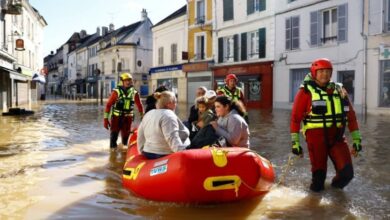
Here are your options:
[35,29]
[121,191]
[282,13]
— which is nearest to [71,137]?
[121,191]

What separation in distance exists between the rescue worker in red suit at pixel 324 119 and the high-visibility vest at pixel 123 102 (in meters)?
4.76

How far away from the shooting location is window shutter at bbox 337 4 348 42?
20.8 metres

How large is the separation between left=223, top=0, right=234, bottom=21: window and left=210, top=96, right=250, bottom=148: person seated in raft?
78.5 ft

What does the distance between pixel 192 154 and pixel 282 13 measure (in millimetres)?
21255

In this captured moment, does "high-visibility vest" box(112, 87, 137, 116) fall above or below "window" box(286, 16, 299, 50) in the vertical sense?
below

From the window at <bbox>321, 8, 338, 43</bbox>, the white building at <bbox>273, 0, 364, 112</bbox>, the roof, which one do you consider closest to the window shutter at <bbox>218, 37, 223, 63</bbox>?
the white building at <bbox>273, 0, 364, 112</bbox>

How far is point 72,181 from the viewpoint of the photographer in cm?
679

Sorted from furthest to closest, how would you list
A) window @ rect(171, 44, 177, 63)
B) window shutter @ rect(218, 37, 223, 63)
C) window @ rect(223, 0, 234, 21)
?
1. window @ rect(171, 44, 177, 63)
2. window shutter @ rect(218, 37, 223, 63)
3. window @ rect(223, 0, 234, 21)

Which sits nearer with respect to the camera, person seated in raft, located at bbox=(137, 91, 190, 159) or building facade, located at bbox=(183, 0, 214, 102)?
person seated in raft, located at bbox=(137, 91, 190, 159)

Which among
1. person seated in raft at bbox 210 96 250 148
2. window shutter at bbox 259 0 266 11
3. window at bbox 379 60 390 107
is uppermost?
window shutter at bbox 259 0 266 11

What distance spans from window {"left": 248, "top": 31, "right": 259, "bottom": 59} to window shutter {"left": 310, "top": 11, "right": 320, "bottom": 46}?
482 cm

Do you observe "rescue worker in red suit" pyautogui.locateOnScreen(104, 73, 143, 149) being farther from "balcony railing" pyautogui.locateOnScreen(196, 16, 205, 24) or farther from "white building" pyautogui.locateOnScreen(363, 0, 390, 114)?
"balcony railing" pyautogui.locateOnScreen(196, 16, 205, 24)

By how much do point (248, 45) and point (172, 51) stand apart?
10.9 m

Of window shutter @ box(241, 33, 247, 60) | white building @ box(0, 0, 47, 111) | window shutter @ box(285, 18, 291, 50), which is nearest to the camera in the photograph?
window shutter @ box(285, 18, 291, 50)
